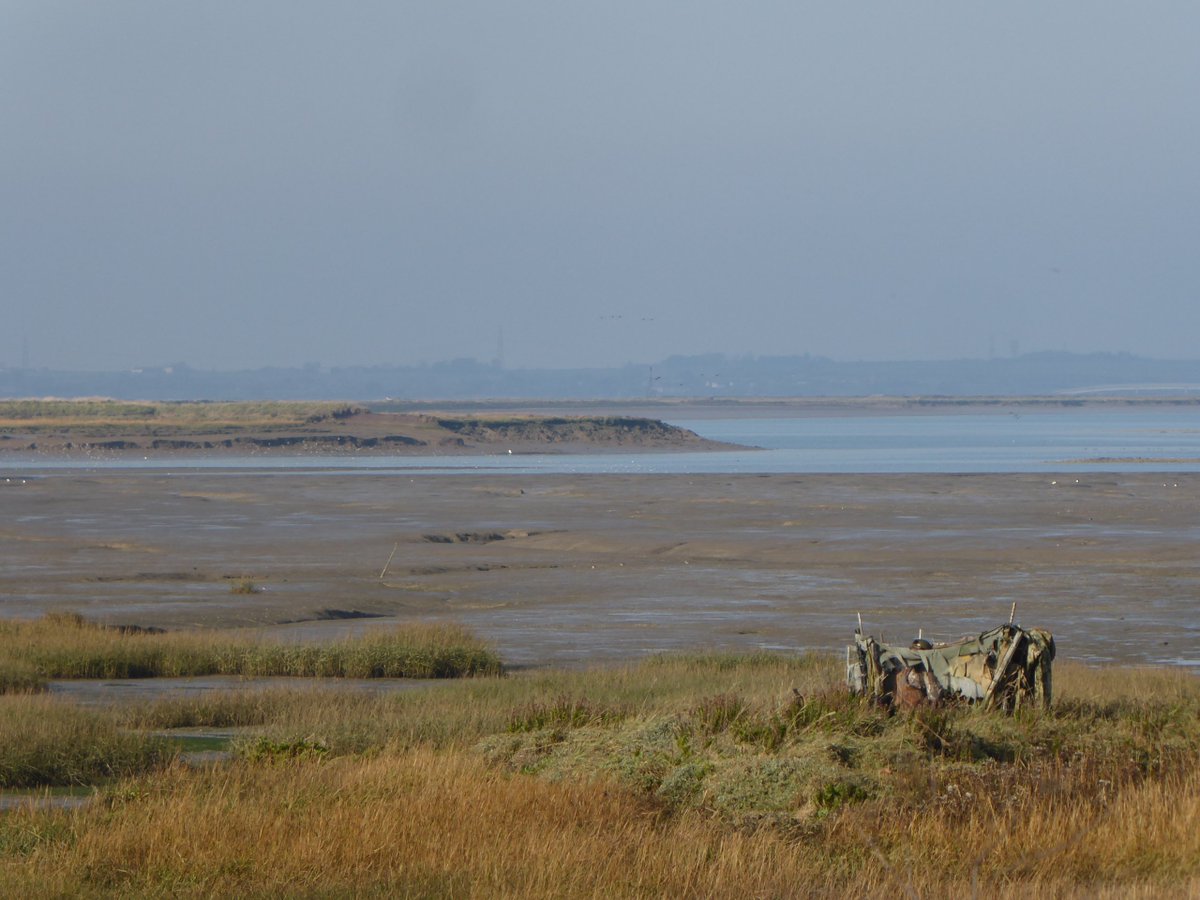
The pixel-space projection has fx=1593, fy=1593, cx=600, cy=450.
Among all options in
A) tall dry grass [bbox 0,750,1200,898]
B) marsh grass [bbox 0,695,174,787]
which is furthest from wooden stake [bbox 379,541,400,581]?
tall dry grass [bbox 0,750,1200,898]

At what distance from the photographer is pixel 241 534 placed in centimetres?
3919

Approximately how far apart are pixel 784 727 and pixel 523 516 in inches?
1280

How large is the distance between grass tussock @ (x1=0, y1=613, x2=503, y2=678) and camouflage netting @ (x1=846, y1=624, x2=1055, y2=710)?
6885mm

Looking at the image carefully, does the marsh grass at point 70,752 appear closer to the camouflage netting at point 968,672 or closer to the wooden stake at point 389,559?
the camouflage netting at point 968,672

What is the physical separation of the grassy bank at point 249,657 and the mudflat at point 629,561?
5.05ft

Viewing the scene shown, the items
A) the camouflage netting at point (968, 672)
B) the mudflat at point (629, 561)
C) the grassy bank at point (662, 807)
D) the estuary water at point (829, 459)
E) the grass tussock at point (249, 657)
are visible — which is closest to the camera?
the grassy bank at point (662, 807)

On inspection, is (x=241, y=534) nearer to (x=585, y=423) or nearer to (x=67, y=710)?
(x=67, y=710)

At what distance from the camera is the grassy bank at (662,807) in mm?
8594

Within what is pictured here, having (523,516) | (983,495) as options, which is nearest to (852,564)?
(523,516)

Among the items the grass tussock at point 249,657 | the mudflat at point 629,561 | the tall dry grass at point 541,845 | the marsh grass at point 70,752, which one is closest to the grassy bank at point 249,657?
the grass tussock at point 249,657

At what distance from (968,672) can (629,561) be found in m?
20.5

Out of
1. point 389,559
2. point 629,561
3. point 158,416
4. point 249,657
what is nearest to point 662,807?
point 249,657

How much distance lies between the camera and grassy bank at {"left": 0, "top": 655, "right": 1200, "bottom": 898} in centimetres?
859

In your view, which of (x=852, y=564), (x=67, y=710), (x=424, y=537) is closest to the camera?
(x=67, y=710)
